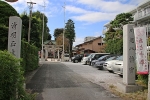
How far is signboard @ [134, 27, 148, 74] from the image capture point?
25.6 feet

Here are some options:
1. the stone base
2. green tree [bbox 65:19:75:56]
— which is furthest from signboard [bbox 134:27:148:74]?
green tree [bbox 65:19:75:56]

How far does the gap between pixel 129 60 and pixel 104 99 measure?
2.17m

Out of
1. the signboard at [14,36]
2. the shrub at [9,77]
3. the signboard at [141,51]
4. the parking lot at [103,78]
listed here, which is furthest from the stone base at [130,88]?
the shrub at [9,77]

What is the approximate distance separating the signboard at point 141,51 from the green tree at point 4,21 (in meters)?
5.61

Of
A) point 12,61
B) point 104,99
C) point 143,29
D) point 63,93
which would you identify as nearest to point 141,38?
point 143,29

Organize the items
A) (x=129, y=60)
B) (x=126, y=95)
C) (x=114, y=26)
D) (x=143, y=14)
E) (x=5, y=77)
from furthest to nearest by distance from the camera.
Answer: (x=143, y=14) → (x=114, y=26) → (x=129, y=60) → (x=126, y=95) → (x=5, y=77)

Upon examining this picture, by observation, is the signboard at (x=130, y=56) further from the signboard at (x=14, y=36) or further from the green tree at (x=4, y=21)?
the green tree at (x=4, y=21)

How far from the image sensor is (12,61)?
460cm

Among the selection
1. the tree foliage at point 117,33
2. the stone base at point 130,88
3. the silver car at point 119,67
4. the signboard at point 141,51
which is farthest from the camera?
the tree foliage at point 117,33

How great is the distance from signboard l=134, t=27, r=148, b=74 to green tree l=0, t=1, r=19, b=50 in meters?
5.61

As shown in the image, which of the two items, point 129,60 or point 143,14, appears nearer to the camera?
point 129,60

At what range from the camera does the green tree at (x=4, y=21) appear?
29.1 ft

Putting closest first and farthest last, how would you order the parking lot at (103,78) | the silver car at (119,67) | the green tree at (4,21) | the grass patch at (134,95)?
the grass patch at (134,95) < the green tree at (4,21) < the parking lot at (103,78) < the silver car at (119,67)

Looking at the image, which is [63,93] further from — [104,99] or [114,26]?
[114,26]
